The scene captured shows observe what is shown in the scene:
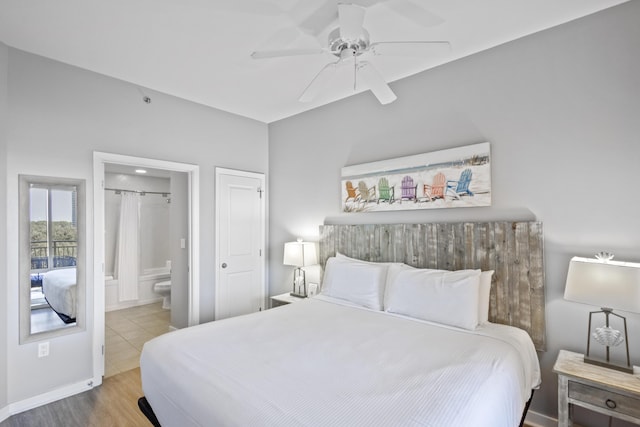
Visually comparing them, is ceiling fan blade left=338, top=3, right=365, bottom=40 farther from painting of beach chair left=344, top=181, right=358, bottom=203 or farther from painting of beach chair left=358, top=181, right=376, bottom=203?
painting of beach chair left=344, top=181, right=358, bottom=203

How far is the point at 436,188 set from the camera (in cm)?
280

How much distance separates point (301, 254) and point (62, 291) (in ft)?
7.10

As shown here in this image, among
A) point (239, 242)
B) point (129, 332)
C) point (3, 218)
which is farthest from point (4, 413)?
point (239, 242)

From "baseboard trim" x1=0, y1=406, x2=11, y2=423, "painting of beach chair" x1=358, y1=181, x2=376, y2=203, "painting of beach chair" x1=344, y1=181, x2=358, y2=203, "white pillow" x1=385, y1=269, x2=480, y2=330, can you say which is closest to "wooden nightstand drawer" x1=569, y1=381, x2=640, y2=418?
"white pillow" x1=385, y1=269, x2=480, y2=330

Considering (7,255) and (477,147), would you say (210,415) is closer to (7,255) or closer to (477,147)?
(7,255)

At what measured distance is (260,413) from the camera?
1.27 metres

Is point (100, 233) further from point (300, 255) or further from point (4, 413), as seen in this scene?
point (300, 255)

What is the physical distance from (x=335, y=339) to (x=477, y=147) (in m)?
1.84

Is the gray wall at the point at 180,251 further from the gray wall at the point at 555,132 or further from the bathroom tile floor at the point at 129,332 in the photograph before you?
the gray wall at the point at 555,132

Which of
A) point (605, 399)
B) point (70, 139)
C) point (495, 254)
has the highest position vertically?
point (70, 139)

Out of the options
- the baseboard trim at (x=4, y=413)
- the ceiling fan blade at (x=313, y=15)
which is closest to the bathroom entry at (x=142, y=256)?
the baseboard trim at (x=4, y=413)

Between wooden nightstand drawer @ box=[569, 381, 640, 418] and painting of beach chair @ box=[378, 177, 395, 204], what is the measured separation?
6.11 feet

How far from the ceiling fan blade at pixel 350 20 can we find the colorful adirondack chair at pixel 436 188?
1.41 meters

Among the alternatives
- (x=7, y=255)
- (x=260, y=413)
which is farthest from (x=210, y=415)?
(x=7, y=255)
